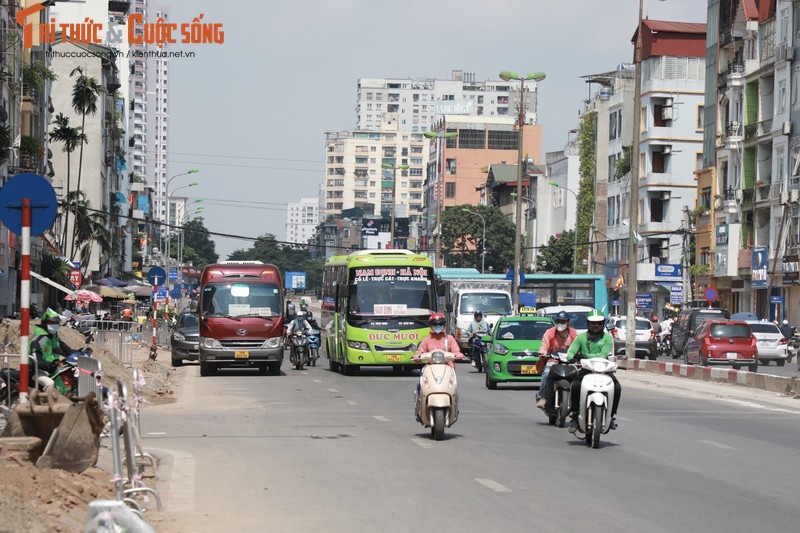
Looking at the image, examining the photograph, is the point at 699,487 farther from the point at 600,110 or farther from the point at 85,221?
the point at 600,110

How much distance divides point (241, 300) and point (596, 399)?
2000 cm

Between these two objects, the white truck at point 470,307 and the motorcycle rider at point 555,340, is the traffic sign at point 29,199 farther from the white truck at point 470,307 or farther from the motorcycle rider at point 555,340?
the white truck at point 470,307

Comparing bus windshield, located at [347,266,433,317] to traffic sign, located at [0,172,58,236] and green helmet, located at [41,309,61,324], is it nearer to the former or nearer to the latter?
green helmet, located at [41,309,61,324]

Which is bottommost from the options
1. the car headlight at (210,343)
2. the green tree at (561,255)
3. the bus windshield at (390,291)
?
the car headlight at (210,343)

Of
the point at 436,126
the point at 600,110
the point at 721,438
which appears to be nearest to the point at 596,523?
the point at 721,438

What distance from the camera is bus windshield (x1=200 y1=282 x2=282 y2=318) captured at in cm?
3550

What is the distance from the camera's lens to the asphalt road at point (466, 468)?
10.7 m

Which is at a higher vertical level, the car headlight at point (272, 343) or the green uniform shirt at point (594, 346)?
the green uniform shirt at point (594, 346)

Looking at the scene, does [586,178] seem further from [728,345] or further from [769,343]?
[728,345]

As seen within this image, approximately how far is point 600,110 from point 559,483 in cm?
8962

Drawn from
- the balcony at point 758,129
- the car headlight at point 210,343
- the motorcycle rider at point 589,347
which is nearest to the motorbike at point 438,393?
the motorcycle rider at point 589,347

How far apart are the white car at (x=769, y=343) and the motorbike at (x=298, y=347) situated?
1625cm

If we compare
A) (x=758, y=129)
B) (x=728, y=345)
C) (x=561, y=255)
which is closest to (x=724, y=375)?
(x=728, y=345)

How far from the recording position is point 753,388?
32.7m
